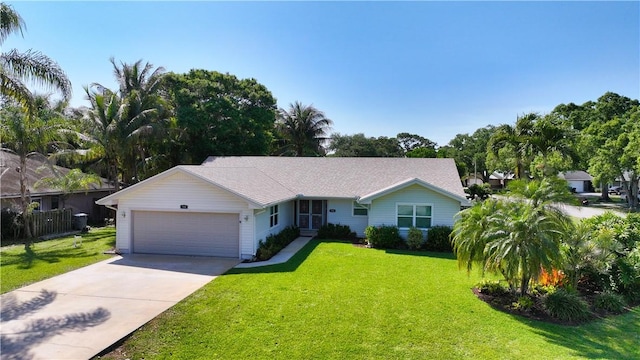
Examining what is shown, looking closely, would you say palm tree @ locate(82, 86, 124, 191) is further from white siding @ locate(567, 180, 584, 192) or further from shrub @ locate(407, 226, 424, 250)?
white siding @ locate(567, 180, 584, 192)

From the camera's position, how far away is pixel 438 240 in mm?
17125

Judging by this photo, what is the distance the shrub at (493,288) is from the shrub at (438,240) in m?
5.92

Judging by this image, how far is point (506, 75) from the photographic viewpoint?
20078 millimetres

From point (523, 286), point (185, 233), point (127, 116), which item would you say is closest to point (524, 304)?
point (523, 286)

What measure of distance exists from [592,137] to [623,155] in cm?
919

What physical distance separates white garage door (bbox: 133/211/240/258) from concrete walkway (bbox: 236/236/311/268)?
4.72ft

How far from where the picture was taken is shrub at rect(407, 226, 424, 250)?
17.2 meters

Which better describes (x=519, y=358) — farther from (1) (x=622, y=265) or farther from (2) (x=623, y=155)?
(2) (x=623, y=155)

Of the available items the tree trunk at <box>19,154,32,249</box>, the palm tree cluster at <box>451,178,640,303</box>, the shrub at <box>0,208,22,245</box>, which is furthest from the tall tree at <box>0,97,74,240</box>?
the palm tree cluster at <box>451,178,640,303</box>

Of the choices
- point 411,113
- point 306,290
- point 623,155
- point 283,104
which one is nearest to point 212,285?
point 306,290

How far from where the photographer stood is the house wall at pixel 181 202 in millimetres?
14531

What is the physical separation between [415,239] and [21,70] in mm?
17635

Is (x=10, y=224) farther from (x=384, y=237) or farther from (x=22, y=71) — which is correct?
(x=384, y=237)

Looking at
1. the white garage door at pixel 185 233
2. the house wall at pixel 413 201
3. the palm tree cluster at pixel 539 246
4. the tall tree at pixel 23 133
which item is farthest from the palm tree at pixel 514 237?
the tall tree at pixel 23 133
